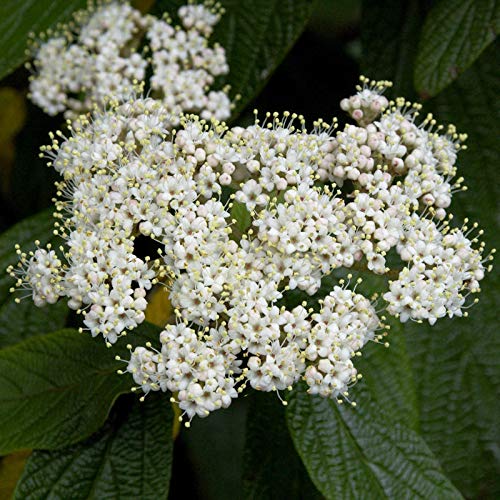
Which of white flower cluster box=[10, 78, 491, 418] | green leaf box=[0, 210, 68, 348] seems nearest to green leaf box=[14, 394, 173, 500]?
white flower cluster box=[10, 78, 491, 418]

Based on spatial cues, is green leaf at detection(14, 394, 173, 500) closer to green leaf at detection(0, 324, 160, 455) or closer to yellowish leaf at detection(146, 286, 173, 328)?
green leaf at detection(0, 324, 160, 455)

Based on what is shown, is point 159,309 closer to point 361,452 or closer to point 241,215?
point 241,215

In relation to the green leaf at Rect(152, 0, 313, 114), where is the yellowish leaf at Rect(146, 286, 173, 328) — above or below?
below

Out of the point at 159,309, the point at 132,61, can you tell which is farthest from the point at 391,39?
the point at 159,309

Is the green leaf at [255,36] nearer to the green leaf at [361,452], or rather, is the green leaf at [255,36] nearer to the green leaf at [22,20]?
the green leaf at [22,20]

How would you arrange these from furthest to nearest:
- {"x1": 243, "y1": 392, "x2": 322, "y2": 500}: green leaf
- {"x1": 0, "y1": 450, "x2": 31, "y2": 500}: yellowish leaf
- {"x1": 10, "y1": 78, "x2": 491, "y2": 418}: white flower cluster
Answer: {"x1": 0, "y1": 450, "x2": 31, "y2": 500}: yellowish leaf < {"x1": 243, "y1": 392, "x2": 322, "y2": 500}: green leaf < {"x1": 10, "y1": 78, "x2": 491, "y2": 418}: white flower cluster

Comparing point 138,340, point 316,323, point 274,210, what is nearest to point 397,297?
point 316,323
